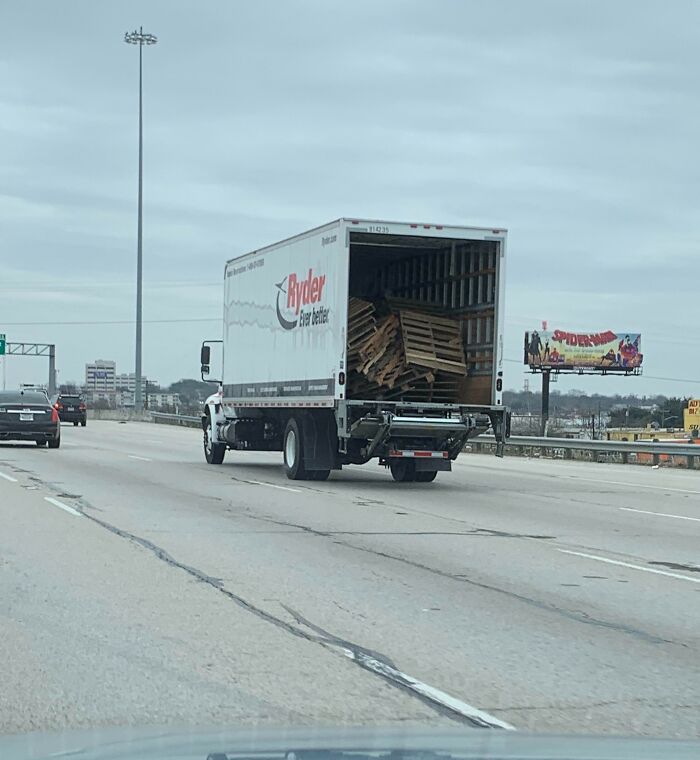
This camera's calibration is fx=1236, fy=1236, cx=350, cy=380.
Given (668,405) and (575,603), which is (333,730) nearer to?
(575,603)

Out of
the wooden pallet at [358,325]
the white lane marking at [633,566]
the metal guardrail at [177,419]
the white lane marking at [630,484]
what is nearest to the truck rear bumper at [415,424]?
the wooden pallet at [358,325]

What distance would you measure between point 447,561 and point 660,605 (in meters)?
2.71

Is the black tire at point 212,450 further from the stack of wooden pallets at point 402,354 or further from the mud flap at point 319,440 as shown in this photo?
the stack of wooden pallets at point 402,354

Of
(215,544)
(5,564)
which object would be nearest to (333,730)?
(5,564)

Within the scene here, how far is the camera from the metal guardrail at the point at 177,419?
60.3m

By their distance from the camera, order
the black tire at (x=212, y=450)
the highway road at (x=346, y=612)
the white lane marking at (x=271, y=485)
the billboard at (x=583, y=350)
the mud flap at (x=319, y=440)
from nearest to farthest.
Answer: the highway road at (x=346, y=612), the white lane marking at (x=271, y=485), the mud flap at (x=319, y=440), the black tire at (x=212, y=450), the billboard at (x=583, y=350)

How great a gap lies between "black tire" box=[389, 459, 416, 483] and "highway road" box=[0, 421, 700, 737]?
344cm

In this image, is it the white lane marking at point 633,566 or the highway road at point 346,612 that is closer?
the highway road at point 346,612

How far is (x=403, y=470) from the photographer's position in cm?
2223

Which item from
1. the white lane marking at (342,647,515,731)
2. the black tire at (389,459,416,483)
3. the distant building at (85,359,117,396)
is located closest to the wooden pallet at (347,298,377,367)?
the black tire at (389,459,416,483)

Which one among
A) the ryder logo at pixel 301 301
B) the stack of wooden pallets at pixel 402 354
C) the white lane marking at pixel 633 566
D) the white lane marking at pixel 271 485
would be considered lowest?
the white lane marking at pixel 633 566

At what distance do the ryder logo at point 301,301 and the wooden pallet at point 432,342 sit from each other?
1.44 metres

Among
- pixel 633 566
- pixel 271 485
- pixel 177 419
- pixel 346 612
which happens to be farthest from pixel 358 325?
pixel 177 419

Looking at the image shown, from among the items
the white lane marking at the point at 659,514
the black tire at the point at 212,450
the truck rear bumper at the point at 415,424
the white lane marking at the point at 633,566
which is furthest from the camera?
the black tire at the point at 212,450
